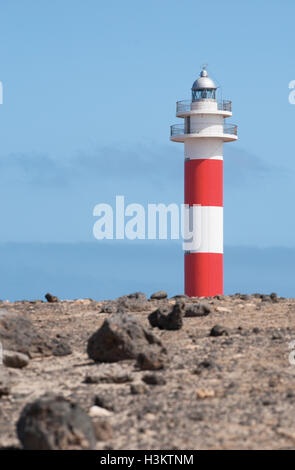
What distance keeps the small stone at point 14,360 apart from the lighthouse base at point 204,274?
18331 mm

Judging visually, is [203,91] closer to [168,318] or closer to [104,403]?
[168,318]

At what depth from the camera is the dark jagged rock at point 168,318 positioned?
15.3m

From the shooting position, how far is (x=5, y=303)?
21141 mm

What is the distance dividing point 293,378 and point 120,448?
141 inches

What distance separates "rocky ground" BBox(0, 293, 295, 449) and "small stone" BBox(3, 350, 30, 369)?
16mm

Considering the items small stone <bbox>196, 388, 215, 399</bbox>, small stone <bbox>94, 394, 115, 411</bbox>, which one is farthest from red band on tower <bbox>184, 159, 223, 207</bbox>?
small stone <bbox>94, 394, 115, 411</bbox>

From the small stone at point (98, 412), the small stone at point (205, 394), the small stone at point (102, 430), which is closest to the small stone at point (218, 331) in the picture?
the small stone at point (205, 394)

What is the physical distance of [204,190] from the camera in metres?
30.6

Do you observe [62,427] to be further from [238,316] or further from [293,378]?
[238,316]

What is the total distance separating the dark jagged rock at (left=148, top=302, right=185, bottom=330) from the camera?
15.3 metres

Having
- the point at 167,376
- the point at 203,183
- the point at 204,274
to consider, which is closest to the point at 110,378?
the point at 167,376

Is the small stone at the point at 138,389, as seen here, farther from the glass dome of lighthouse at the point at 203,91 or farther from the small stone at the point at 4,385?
the glass dome of lighthouse at the point at 203,91

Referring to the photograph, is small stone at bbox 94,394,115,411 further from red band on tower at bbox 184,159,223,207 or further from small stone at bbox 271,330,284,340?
red band on tower at bbox 184,159,223,207
